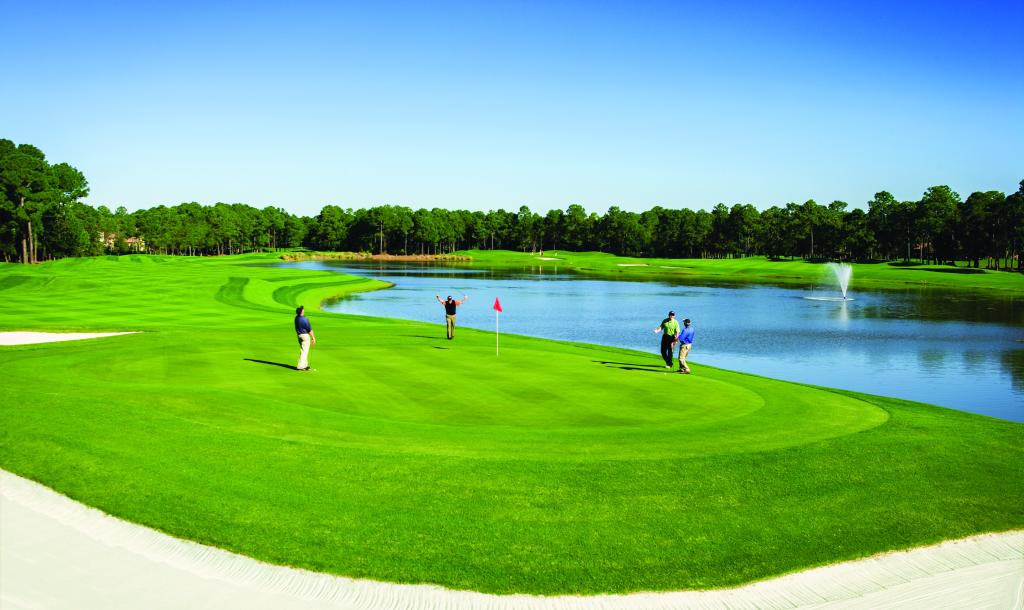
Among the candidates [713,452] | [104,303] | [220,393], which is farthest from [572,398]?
[104,303]

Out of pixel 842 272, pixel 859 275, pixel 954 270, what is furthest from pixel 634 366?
pixel 954 270

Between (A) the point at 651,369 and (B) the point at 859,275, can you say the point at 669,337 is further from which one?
(B) the point at 859,275

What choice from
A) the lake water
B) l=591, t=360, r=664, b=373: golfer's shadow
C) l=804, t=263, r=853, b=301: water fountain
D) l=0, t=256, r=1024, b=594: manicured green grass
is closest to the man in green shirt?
l=591, t=360, r=664, b=373: golfer's shadow

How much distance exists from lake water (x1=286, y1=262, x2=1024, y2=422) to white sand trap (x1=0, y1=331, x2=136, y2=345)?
61.2 ft

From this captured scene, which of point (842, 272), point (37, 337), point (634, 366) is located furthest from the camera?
point (842, 272)

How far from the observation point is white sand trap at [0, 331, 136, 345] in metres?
35.2

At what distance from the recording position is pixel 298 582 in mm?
9508

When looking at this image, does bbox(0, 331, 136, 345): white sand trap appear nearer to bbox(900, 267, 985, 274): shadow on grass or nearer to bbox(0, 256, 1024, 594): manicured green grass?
bbox(0, 256, 1024, 594): manicured green grass

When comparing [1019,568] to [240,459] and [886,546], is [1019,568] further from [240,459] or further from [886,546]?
[240,459]

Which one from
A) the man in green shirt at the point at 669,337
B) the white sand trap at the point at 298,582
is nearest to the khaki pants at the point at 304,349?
the white sand trap at the point at 298,582

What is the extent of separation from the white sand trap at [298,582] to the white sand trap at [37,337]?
1119 inches

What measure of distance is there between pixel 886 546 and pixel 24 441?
51.0ft

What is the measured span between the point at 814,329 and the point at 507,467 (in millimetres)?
49444

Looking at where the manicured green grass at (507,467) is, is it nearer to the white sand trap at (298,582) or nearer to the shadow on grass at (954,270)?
the white sand trap at (298,582)
